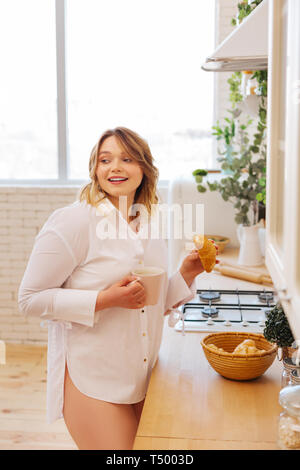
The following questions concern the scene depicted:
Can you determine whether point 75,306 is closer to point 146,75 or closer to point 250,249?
point 250,249

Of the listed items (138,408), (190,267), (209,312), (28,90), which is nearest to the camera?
(138,408)

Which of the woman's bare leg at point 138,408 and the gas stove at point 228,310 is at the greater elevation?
the gas stove at point 228,310

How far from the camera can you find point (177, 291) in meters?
1.84

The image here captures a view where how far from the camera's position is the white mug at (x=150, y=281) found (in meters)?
1.47

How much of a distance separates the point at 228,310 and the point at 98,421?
81 centimetres

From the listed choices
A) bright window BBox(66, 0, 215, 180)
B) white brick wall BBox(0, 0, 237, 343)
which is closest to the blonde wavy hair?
bright window BBox(66, 0, 215, 180)

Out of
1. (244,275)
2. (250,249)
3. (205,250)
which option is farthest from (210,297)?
(250,249)

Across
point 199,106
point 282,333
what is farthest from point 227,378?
point 199,106

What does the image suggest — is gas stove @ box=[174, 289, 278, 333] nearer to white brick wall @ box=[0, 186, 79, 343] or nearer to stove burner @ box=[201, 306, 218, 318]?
stove burner @ box=[201, 306, 218, 318]

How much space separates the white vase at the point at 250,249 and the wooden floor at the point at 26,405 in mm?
1347

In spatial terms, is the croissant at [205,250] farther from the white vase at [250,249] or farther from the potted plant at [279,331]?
the white vase at [250,249]

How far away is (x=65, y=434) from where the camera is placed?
2.99 meters

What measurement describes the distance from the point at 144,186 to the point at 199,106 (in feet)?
7.71

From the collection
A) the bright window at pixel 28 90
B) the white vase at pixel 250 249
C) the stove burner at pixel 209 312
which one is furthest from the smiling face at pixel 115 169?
the bright window at pixel 28 90
